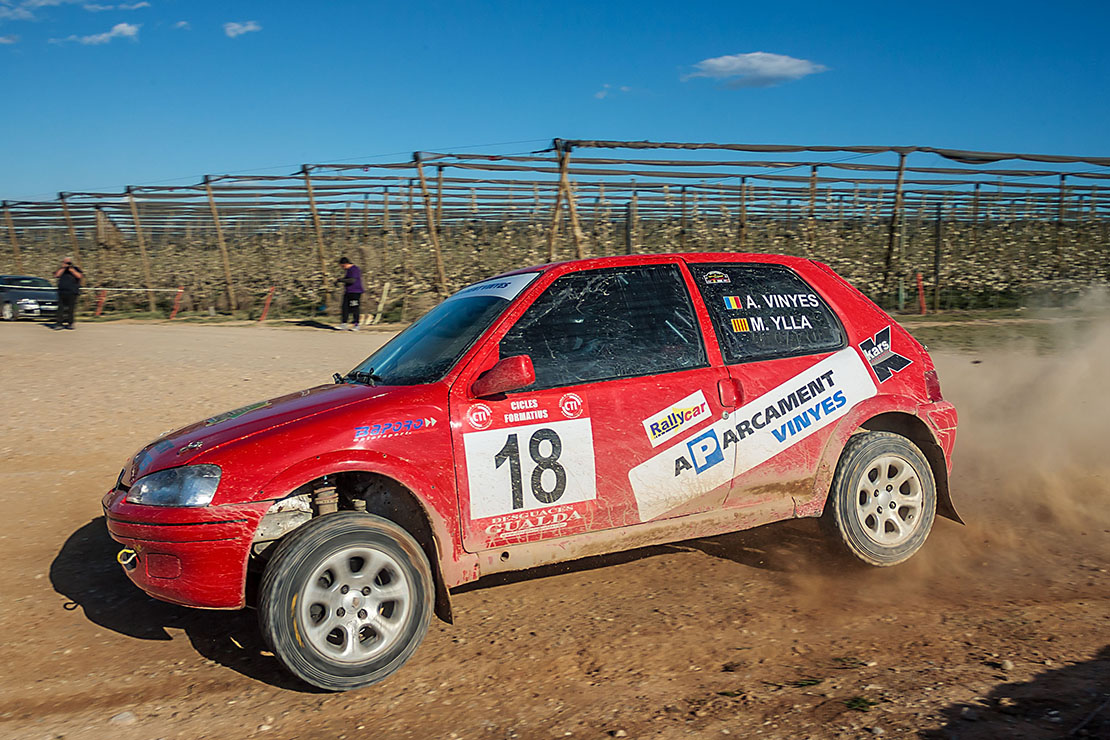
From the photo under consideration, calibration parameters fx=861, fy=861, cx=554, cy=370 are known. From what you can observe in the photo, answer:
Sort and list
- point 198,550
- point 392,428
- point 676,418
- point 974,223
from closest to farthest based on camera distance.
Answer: point 198,550, point 392,428, point 676,418, point 974,223

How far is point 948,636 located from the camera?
4152mm

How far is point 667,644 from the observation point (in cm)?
420

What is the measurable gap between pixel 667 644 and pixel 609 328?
161 cm

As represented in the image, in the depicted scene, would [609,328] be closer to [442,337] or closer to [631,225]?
[442,337]

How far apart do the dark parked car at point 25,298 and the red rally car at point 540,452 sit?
840 inches

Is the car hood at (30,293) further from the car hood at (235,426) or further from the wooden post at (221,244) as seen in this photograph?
the car hood at (235,426)

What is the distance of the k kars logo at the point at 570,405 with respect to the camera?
165 inches

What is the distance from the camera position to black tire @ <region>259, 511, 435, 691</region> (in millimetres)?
3656

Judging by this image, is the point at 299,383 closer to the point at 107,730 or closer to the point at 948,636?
the point at 107,730

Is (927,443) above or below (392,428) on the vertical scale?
below

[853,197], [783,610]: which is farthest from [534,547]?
[853,197]

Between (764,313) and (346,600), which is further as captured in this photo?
(764,313)

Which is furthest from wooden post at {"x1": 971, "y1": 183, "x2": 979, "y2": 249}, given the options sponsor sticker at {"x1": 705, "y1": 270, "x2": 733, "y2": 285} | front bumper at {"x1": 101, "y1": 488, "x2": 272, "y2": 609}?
front bumper at {"x1": 101, "y1": 488, "x2": 272, "y2": 609}

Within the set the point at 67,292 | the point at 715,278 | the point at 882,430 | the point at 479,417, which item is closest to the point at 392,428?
the point at 479,417
